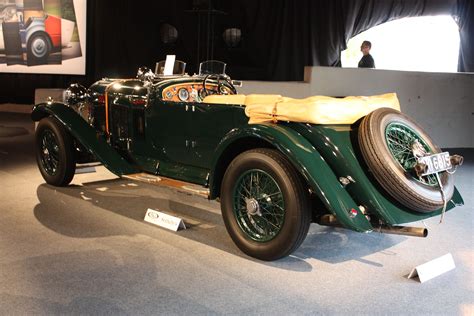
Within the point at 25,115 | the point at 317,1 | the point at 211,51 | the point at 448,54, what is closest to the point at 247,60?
the point at 211,51

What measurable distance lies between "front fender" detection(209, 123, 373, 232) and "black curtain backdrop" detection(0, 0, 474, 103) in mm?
6876

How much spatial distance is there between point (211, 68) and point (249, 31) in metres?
5.49

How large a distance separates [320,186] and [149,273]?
1056mm

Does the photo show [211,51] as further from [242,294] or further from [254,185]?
[242,294]

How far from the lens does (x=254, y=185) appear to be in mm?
3045

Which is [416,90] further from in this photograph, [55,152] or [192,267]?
[192,267]

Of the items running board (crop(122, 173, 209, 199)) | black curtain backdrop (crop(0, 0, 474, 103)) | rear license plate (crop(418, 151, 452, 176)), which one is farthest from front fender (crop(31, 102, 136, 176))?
black curtain backdrop (crop(0, 0, 474, 103))

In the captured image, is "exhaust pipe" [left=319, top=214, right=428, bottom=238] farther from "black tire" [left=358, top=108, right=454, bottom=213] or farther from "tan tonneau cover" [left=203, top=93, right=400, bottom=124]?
"tan tonneau cover" [left=203, top=93, right=400, bottom=124]

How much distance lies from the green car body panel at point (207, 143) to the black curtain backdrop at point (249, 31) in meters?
5.47

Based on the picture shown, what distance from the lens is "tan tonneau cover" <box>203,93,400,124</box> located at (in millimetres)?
2910

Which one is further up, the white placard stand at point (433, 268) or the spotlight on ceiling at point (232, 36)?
the spotlight on ceiling at point (232, 36)

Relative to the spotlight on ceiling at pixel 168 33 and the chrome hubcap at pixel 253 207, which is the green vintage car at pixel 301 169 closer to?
the chrome hubcap at pixel 253 207

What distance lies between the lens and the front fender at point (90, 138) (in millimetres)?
4146

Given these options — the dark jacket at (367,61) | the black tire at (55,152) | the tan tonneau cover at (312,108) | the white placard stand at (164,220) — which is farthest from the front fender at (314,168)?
the dark jacket at (367,61)
